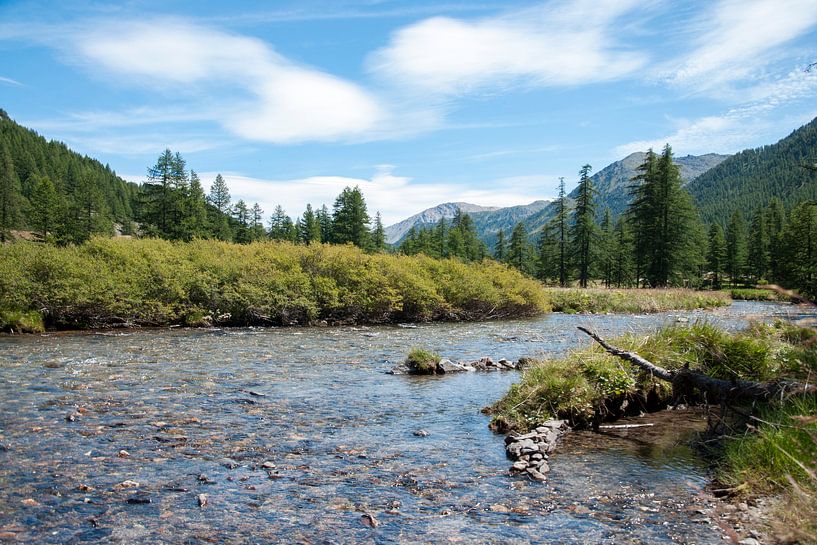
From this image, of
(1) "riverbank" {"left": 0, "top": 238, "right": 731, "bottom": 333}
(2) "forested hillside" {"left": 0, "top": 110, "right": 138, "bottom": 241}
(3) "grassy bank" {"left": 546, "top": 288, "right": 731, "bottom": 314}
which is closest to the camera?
(1) "riverbank" {"left": 0, "top": 238, "right": 731, "bottom": 333}

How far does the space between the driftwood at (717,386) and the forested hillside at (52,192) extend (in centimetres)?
8835

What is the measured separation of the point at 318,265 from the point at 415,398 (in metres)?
Answer: 22.2

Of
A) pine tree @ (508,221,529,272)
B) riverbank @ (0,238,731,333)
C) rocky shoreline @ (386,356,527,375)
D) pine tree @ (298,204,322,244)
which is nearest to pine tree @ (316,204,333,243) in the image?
pine tree @ (298,204,322,244)

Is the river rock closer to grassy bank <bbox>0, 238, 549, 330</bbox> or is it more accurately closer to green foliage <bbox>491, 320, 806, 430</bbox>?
green foliage <bbox>491, 320, 806, 430</bbox>

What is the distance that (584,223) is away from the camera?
69.1 m

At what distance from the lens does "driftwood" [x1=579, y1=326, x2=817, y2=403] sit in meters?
8.30

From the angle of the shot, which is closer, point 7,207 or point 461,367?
point 461,367

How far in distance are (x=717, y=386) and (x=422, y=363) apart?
8.99 meters

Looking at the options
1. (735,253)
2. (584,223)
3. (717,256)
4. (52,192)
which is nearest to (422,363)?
(584,223)

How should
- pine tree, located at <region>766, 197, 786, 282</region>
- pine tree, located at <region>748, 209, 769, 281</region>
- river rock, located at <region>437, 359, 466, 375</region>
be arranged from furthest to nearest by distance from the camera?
1. pine tree, located at <region>748, 209, 769, 281</region>
2. pine tree, located at <region>766, 197, 786, 282</region>
3. river rock, located at <region>437, 359, 466, 375</region>

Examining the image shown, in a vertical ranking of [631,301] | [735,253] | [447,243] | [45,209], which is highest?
[45,209]

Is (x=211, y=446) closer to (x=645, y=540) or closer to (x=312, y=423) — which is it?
(x=312, y=423)

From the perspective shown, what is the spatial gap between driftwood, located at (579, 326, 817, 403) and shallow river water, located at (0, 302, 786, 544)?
38.4 inches

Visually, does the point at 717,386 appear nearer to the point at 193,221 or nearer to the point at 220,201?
the point at 193,221
